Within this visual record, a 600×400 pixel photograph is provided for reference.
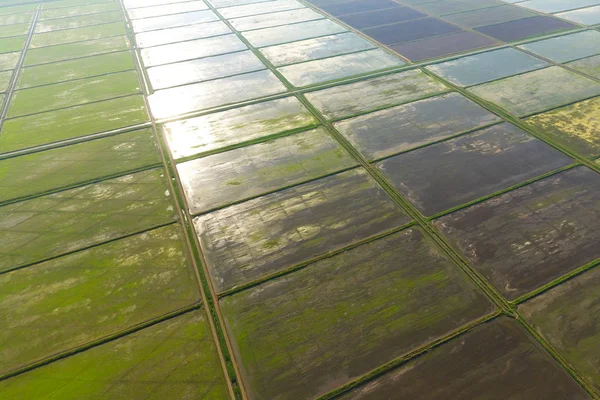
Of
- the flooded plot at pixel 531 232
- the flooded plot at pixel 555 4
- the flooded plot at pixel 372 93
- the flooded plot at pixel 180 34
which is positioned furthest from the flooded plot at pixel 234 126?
the flooded plot at pixel 555 4

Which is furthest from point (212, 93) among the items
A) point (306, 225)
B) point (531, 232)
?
point (531, 232)

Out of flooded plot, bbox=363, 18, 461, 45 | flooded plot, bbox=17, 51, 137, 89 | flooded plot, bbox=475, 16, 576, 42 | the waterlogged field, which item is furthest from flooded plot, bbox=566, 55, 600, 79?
flooded plot, bbox=17, 51, 137, 89

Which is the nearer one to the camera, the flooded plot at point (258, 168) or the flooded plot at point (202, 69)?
the flooded plot at point (258, 168)

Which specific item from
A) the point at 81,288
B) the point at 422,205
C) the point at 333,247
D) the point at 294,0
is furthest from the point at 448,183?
the point at 294,0

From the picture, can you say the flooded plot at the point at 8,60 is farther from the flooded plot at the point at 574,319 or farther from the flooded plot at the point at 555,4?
the flooded plot at the point at 555,4

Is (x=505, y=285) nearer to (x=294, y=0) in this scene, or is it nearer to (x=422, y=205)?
(x=422, y=205)

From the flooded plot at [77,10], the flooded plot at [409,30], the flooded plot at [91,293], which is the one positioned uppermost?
the flooded plot at [77,10]
